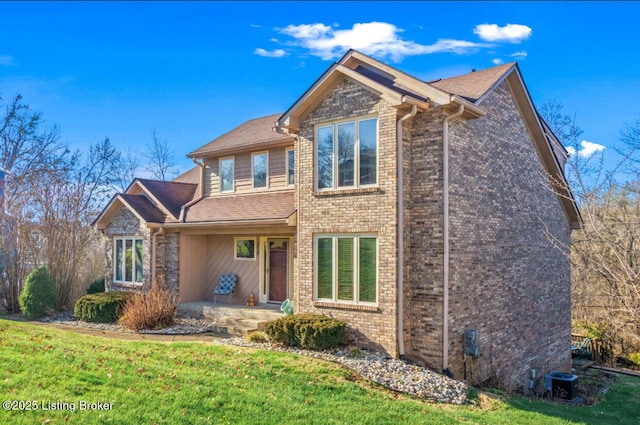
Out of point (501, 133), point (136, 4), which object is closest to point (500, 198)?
point (501, 133)

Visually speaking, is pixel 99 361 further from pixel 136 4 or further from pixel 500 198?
pixel 500 198

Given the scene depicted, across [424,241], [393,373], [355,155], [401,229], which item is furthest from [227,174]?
[393,373]

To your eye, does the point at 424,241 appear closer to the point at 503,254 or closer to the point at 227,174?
the point at 503,254

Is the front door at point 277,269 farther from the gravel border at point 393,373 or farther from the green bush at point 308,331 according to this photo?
the green bush at point 308,331

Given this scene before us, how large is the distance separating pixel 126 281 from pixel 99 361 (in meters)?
10.0

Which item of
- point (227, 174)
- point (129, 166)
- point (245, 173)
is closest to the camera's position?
point (245, 173)

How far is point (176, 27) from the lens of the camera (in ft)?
45.2

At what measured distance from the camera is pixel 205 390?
7.72 metres

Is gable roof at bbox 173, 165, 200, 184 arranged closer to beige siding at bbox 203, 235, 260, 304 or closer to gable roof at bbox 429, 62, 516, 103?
beige siding at bbox 203, 235, 260, 304

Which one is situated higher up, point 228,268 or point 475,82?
point 475,82

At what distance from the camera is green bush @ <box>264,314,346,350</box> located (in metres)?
11.2

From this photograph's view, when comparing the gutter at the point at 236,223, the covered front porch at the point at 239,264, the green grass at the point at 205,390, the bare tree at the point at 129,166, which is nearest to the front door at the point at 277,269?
the covered front porch at the point at 239,264

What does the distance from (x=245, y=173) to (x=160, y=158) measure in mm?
24280

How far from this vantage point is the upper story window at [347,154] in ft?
38.5
